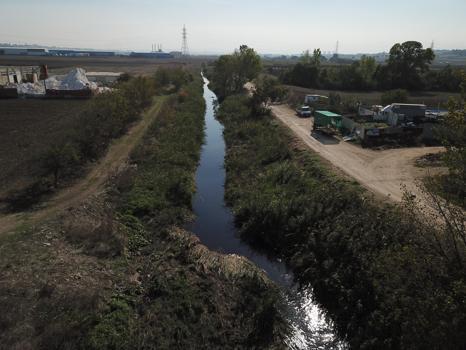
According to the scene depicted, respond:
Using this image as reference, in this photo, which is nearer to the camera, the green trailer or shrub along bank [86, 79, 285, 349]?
shrub along bank [86, 79, 285, 349]

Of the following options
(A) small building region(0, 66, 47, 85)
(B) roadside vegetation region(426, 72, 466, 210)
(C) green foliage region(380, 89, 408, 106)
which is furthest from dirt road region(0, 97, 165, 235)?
(A) small building region(0, 66, 47, 85)

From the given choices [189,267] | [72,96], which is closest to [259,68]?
[72,96]

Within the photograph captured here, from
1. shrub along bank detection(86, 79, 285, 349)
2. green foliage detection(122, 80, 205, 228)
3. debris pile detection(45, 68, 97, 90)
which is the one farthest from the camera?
debris pile detection(45, 68, 97, 90)

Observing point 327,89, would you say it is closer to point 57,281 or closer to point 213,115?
point 213,115

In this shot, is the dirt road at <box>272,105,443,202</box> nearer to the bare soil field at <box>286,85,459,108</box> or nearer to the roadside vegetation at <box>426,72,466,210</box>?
the roadside vegetation at <box>426,72,466,210</box>

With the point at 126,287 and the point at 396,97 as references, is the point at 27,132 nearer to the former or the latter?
the point at 126,287

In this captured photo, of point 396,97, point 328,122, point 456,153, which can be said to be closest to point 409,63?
point 396,97
